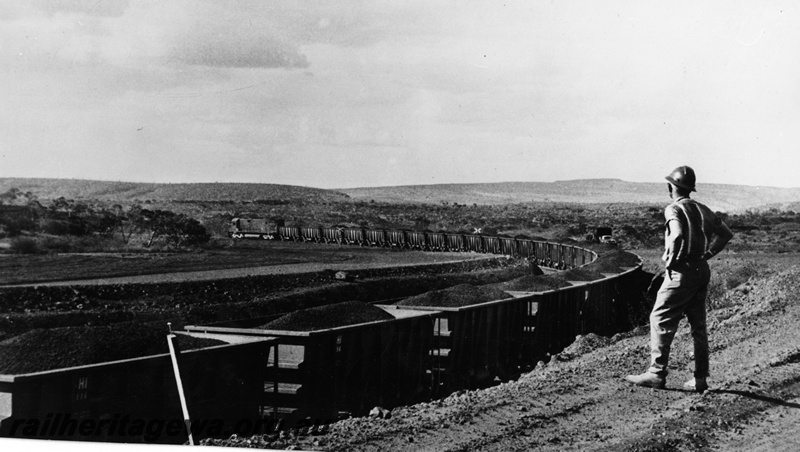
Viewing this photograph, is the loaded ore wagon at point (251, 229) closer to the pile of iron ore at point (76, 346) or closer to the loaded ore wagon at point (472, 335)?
the loaded ore wagon at point (472, 335)

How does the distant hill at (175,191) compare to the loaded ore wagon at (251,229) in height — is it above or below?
above

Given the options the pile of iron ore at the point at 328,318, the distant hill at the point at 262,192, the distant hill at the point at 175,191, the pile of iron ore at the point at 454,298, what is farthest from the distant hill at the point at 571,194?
the distant hill at the point at 175,191

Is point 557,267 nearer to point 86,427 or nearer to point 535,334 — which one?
point 535,334

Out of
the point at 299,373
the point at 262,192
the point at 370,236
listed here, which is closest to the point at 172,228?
the point at 370,236

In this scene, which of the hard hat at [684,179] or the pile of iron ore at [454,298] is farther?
the pile of iron ore at [454,298]

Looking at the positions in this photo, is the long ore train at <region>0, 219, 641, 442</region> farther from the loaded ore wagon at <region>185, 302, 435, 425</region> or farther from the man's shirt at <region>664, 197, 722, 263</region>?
the man's shirt at <region>664, 197, 722, 263</region>

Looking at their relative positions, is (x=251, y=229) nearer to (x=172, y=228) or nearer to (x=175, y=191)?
(x=172, y=228)

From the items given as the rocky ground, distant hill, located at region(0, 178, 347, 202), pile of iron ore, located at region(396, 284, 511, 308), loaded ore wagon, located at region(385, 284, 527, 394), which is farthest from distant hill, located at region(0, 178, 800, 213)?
the rocky ground
